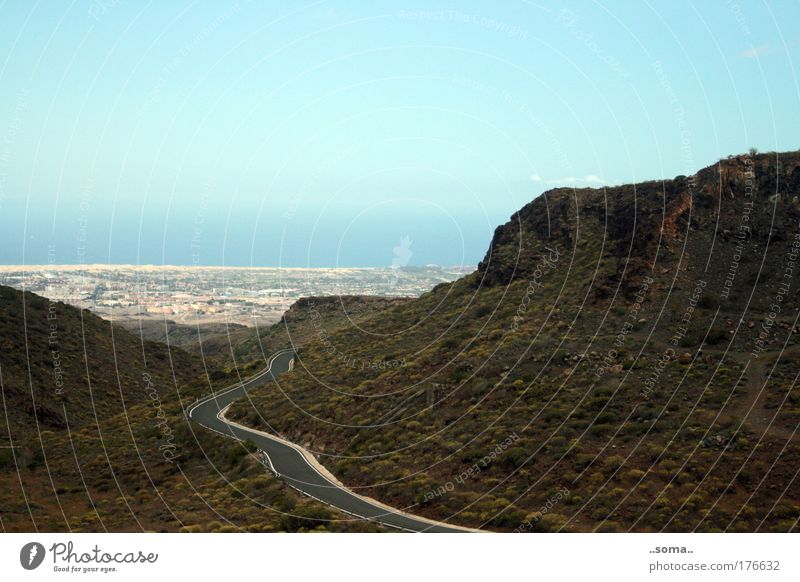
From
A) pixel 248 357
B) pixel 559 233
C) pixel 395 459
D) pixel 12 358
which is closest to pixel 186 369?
pixel 248 357

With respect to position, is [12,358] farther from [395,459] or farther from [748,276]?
[748,276]

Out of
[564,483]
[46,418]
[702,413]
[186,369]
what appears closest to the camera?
[564,483]
